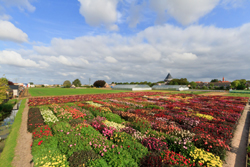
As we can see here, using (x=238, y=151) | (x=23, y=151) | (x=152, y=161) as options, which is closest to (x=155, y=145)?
(x=152, y=161)

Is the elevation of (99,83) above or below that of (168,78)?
below

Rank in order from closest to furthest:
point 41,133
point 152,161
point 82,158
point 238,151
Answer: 1. point 152,161
2. point 82,158
3. point 238,151
4. point 41,133

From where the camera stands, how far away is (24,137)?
9305mm

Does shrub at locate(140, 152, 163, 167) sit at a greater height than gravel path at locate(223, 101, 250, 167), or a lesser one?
greater

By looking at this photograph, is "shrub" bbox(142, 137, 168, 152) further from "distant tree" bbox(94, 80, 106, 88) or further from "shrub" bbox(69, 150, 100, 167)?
"distant tree" bbox(94, 80, 106, 88)

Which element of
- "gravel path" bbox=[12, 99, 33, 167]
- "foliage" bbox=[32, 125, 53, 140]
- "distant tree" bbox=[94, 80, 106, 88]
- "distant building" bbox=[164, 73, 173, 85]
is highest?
"distant building" bbox=[164, 73, 173, 85]

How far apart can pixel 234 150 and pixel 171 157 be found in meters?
5.44

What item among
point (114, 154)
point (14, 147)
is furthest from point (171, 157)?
point (14, 147)

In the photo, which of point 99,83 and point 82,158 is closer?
point 82,158

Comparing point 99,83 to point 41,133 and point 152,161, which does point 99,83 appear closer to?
point 41,133

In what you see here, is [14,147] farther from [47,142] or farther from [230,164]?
[230,164]

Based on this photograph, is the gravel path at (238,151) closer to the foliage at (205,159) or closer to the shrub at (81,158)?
the foliage at (205,159)

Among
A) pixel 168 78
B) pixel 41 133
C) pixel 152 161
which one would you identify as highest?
pixel 168 78

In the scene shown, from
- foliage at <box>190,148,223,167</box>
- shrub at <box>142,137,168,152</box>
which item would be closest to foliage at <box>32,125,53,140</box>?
shrub at <box>142,137,168,152</box>
